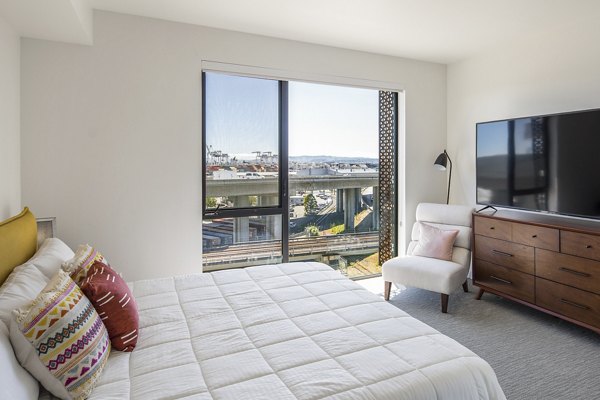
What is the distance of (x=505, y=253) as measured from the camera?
10.5 feet

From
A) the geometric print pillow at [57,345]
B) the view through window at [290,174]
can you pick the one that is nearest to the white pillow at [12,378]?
the geometric print pillow at [57,345]

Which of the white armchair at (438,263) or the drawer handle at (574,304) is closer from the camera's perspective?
the drawer handle at (574,304)

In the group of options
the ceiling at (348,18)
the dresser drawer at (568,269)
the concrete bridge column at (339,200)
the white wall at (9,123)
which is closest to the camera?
the white wall at (9,123)

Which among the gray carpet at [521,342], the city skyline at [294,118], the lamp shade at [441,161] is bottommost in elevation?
the gray carpet at [521,342]

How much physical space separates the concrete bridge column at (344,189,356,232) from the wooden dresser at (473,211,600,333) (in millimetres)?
1257

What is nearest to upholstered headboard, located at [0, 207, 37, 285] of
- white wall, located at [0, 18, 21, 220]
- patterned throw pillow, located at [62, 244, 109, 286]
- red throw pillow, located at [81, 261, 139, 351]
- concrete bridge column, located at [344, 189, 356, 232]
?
patterned throw pillow, located at [62, 244, 109, 286]

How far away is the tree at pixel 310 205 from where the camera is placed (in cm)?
379

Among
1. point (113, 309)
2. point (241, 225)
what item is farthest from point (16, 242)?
point (241, 225)

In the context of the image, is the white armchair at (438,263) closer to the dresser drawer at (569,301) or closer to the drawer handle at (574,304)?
the dresser drawer at (569,301)

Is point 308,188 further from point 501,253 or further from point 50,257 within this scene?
point 50,257

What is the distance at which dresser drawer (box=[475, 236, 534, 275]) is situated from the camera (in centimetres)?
302

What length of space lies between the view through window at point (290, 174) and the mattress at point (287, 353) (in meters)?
1.47

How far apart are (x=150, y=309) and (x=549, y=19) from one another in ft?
12.4

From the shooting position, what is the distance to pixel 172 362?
53.5 inches
